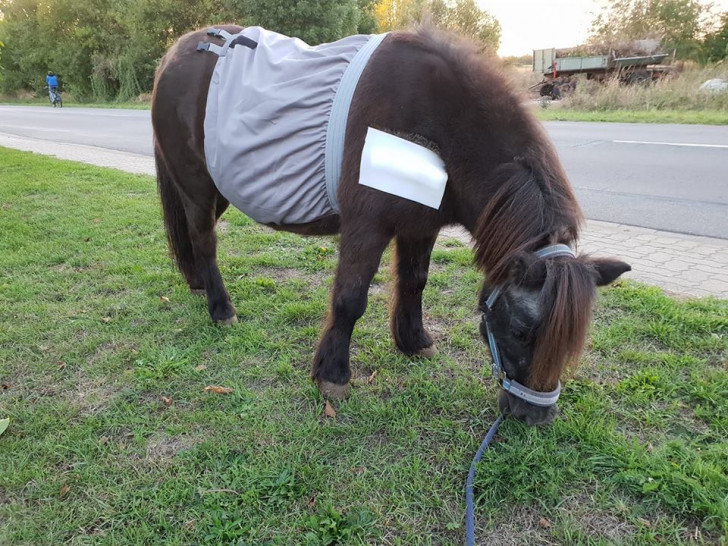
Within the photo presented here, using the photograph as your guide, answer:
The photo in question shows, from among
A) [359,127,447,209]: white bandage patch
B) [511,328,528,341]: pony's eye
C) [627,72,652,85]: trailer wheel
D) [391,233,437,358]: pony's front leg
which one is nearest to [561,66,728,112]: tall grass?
[627,72,652,85]: trailer wheel

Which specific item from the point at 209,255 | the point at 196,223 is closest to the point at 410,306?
the point at 209,255

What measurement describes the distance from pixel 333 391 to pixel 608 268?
1470 mm

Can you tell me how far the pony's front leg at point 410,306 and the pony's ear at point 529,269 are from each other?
0.97m

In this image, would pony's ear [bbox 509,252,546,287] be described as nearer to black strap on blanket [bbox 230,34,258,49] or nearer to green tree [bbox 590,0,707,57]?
black strap on blanket [bbox 230,34,258,49]

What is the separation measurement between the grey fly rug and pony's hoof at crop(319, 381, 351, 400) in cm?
90

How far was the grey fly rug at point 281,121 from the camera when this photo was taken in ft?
Result: 7.75

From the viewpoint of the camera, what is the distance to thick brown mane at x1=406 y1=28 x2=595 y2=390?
1737 millimetres

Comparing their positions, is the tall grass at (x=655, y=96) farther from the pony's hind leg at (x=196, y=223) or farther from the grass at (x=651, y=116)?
the pony's hind leg at (x=196, y=223)

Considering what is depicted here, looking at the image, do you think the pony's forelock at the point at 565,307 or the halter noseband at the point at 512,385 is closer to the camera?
the pony's forelock at the point at 565,307

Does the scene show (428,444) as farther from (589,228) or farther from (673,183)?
(673,183)

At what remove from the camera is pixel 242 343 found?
3.10 m

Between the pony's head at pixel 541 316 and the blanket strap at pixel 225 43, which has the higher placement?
the blanket strap at pixel 225 43

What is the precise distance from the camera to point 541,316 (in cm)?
179

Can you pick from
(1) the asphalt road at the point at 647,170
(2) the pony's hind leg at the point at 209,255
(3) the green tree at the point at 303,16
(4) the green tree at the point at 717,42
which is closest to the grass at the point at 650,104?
(1) the asphalt road at the point at 647,170
